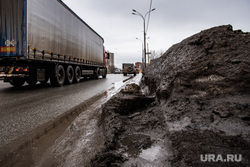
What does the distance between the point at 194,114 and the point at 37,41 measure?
7165 millimetres

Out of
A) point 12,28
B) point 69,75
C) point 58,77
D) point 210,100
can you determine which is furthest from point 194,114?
point 69,75

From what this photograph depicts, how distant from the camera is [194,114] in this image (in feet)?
5.37

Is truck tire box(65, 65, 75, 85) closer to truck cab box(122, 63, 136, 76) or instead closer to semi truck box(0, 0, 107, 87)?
semi truck box(0, 0, 107, 87)

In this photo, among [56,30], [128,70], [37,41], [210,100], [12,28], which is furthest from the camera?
[128,70]

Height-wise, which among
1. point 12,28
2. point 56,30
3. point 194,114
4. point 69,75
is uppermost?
point 56,30

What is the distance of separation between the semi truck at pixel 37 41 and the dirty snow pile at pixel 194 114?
565cm

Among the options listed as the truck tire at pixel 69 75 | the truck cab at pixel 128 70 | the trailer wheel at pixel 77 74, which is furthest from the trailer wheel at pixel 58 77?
the truck cab at pixel 128 70

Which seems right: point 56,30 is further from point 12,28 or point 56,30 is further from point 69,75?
point 69,75

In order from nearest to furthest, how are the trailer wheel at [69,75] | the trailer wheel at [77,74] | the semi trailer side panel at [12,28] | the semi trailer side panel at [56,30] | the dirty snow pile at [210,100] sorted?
the dirty snow pile at [210,100] < the semi trailer side panel at [12,28] < the semi trailer side panel at [56,30] < the trailer wheel at [69,75] < the trailer wheel at [77,74]

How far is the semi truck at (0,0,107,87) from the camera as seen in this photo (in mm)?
5934

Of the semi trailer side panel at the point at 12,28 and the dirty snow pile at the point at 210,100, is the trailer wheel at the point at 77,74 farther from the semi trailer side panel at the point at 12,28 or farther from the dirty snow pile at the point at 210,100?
the dirty snow pile at the point at 210,100

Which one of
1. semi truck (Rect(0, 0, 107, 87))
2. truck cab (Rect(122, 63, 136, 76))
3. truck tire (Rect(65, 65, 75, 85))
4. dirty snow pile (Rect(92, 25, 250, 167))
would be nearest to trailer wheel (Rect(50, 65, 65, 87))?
semi truck (Rect(0, 0, 107, 87))

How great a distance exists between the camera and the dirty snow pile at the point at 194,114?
1185 millimetres

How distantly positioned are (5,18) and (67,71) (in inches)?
158
